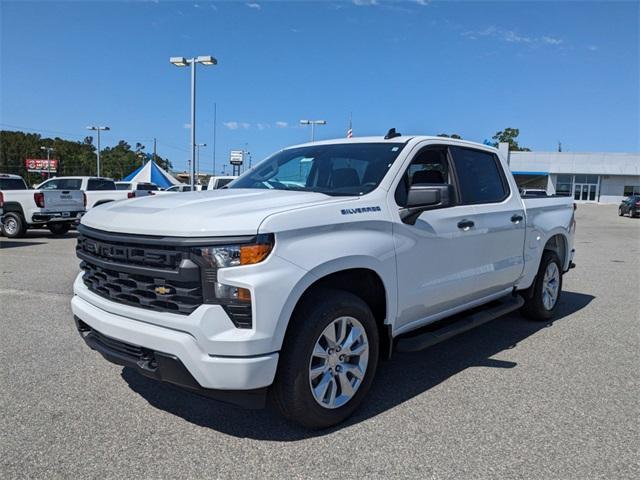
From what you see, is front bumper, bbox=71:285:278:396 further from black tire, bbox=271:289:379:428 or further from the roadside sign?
the roadside sign

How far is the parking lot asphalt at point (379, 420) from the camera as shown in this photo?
296 centimetres

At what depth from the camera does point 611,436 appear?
132 inches

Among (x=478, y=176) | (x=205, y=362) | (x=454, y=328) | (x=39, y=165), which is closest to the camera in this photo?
(x=205, y=362)

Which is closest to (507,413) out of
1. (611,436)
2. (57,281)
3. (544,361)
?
(611,436)

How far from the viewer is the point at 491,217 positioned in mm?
4820

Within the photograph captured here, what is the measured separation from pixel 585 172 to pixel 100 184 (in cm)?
5852

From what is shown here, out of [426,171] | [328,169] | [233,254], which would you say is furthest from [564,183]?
[233,254]

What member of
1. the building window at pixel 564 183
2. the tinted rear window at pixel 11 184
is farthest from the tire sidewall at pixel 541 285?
the building window at pixel 564 183

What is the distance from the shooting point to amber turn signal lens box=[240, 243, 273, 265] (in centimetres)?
291

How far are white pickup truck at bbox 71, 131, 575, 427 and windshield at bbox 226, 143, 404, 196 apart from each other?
0.06 feet

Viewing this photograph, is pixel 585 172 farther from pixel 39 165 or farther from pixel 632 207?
pixel 39 165

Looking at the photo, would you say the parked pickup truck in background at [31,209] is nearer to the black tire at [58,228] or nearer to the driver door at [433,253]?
the black tire at [58,228]

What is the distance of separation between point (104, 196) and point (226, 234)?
16520mm

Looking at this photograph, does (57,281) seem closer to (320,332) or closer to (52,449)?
(52,449)
